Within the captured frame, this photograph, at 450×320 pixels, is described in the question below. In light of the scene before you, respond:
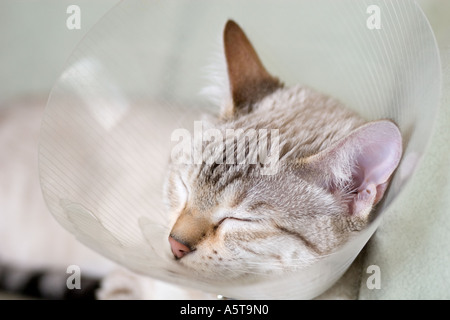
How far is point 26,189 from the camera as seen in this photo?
1371 mm

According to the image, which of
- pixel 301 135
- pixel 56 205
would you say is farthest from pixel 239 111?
pixel 56 205

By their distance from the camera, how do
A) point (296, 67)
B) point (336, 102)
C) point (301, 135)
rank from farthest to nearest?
point (296, 67)
point (336, 102)
point (301, 135)

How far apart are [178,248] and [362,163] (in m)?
0.31

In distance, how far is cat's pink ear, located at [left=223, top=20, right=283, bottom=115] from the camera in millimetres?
889

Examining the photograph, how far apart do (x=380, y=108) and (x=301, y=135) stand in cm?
16

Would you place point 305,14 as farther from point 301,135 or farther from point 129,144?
point 129,144

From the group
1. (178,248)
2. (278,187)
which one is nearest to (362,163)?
(278,187)

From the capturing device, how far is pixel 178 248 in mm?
733

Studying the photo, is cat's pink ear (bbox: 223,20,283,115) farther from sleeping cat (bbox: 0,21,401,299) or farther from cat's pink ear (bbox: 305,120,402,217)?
cat's pink ear (bbox: 305,120,402,217)

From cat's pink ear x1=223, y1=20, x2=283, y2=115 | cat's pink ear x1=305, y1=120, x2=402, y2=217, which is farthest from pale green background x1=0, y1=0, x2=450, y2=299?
cat's pink ear x1=223, y1=20, x2=283, y2=115

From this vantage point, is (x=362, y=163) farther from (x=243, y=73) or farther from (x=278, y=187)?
(x=243, y=73)

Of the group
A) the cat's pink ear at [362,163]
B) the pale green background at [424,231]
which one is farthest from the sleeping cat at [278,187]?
the pale green background at [424,231]

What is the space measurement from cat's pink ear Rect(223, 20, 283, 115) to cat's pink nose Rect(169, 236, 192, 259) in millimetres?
274

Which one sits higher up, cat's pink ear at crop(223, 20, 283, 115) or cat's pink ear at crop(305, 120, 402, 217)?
cat's pink ear at crop(223, 20, 283, 115)
